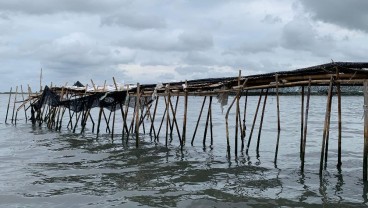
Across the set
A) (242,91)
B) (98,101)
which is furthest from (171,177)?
(98,101)

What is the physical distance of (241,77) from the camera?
12328mm

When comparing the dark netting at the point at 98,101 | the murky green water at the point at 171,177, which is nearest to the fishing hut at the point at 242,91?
the dark netting at the point at 98,101

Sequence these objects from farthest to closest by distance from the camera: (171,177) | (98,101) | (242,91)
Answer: (98,101) → (242,91) → (171,177)

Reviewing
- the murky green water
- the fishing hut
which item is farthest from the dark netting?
the murky green water

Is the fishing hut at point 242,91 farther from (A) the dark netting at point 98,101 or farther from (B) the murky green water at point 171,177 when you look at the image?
(B) the murky green water at point 171,177

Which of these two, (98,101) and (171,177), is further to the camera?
(98,101)

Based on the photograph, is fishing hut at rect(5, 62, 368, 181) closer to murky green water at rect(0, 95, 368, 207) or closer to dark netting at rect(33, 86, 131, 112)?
dark netting at rect(33, 86, 131, 112)

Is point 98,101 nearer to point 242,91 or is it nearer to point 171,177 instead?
point 242,91

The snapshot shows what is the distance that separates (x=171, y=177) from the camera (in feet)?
35.0

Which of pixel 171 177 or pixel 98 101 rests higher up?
pixel 98 101

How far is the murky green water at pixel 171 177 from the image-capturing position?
8.48m

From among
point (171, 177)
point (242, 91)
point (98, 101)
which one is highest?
point (242, 91)

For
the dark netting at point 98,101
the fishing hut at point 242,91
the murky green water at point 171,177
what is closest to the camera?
the murky green water at point 171,177

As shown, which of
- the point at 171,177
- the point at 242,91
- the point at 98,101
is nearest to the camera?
the point at 171,177
